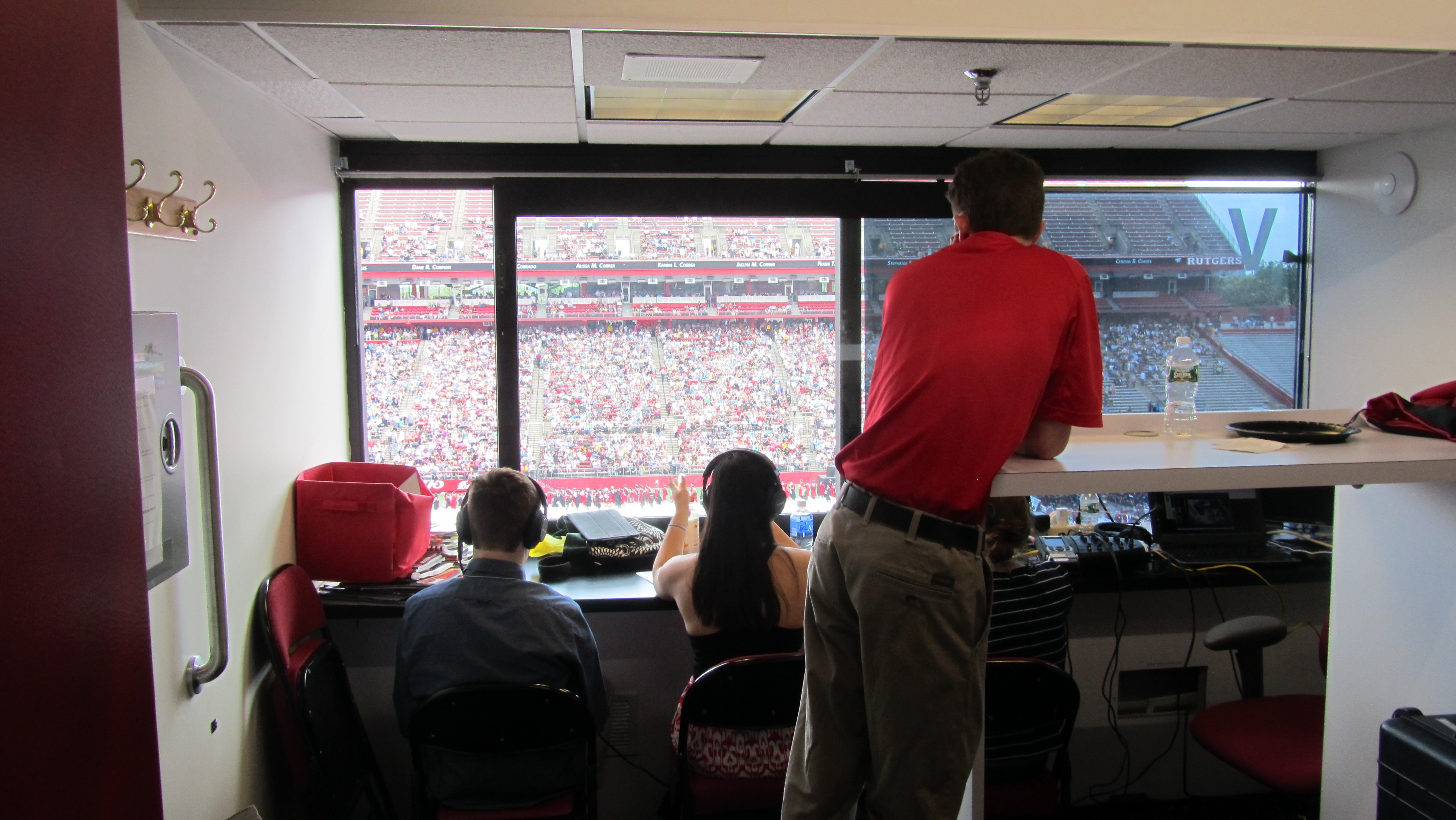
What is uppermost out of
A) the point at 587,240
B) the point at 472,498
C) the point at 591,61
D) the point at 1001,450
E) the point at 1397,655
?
the point at 591,61

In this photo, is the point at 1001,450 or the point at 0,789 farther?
the point at 1001,450

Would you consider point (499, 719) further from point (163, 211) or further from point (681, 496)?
point (163, 211)

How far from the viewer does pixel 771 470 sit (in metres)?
2.27

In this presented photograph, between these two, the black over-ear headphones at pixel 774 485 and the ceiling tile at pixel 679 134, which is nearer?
the black over-ear headphones at pixel 774 485

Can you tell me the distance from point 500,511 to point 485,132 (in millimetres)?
1326

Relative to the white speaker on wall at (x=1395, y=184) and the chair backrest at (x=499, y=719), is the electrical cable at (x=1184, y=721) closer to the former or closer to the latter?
the white speaker on wall at (x=1395, y=184)

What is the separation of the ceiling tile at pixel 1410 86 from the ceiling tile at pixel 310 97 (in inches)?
106

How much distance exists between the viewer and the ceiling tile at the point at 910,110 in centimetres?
244

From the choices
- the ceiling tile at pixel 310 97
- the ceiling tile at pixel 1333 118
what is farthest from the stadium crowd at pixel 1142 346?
the ceiling tile at pixel 310 97

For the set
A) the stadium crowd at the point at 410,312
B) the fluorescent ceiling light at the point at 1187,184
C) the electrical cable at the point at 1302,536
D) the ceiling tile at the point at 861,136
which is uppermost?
the ceiling tile at the point at 861,136

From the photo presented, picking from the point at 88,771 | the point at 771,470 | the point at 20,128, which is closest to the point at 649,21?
the point at 771,470

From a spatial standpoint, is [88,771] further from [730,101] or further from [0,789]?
[730,101]

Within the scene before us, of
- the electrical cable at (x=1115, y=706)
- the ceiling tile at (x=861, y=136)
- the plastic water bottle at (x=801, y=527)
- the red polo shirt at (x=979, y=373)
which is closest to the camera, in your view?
the red polo shirt at (x=979, y=373)

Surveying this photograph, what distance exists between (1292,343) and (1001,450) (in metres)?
2.73
